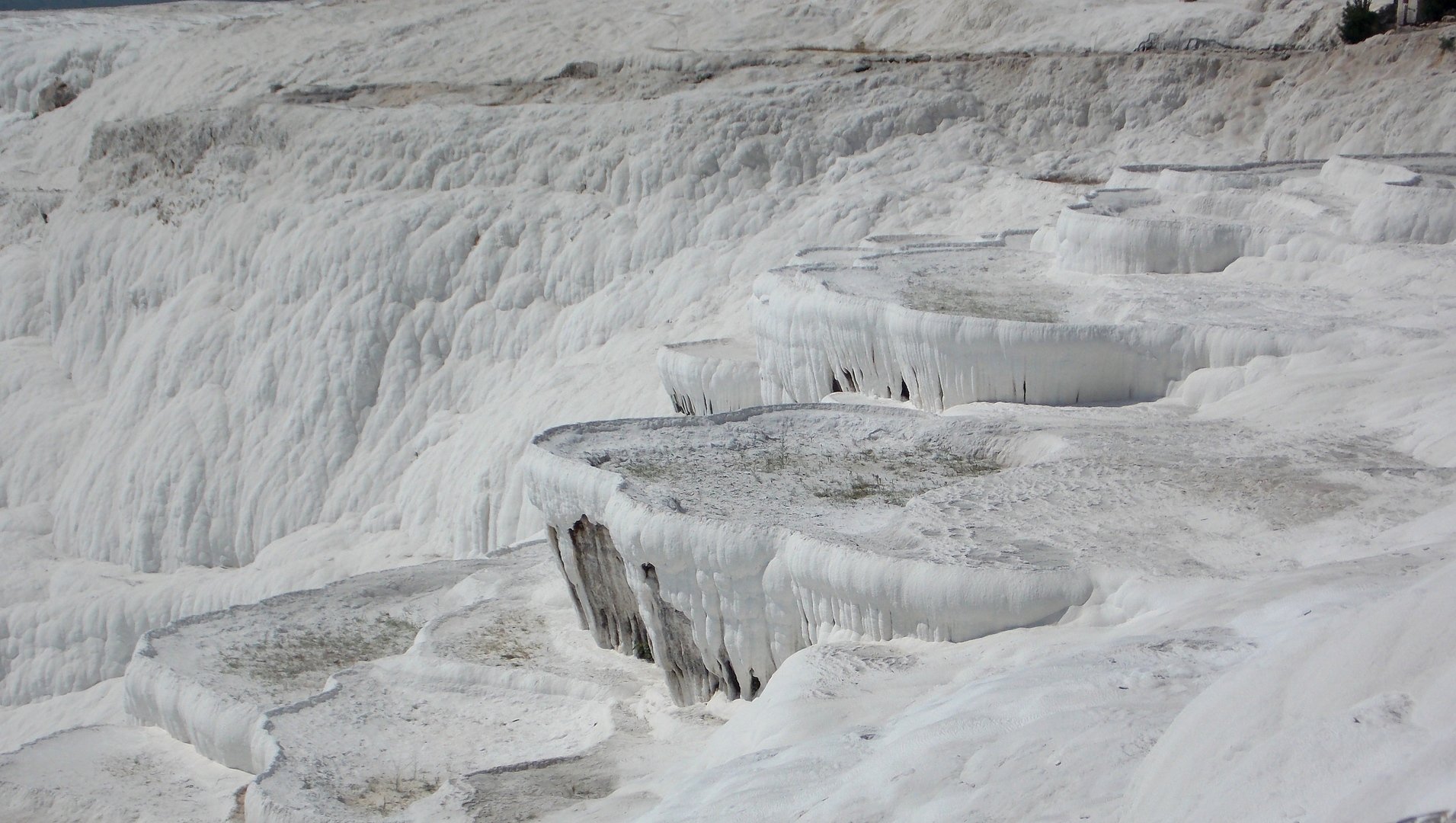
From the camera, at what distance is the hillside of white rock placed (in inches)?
171

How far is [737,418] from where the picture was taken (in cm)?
746

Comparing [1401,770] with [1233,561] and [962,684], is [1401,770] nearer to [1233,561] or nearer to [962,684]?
[962,684]

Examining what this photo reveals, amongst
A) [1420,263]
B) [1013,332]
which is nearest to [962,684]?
[1013,332]

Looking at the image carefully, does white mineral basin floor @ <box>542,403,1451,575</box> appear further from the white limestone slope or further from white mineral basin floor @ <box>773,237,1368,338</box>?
the white limestone slope

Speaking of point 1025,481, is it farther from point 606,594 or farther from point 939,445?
point 606,594

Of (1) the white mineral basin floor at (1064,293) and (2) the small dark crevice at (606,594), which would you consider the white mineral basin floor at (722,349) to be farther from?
(2) the small dark crevice at (606,594)

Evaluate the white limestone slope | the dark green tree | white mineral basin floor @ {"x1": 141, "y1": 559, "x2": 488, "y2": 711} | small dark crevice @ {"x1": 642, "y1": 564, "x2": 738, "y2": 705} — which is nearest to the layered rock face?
small dark crevice @ {"x1": 642, "y1": 564, "x2": 738, "y2": 705}

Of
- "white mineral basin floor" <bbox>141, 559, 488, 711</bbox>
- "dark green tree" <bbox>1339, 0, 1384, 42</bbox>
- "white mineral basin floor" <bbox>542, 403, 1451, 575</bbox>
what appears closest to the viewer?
"white mineral basin floor" <bbox>542, 403, 1451, 575</bbox>

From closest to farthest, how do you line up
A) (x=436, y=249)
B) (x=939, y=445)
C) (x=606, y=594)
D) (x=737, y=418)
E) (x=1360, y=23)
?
(x=606, y=594), (x=939, y=445), (x=737, y=418), (x=1360, y=23), (x=436, y=249)

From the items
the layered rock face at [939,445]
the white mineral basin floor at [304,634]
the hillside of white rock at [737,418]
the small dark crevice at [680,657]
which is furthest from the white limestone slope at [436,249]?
the small dark crevice at [680,657]

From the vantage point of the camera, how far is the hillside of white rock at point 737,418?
4.34m

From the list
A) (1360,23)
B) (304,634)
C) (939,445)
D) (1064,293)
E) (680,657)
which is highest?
(1360,23)

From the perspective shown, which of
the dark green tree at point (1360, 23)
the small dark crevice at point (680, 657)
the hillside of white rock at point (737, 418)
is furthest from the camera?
the dark green tree at point (1360, 23)

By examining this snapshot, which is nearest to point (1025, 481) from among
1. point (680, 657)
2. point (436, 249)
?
point (680, 657)
